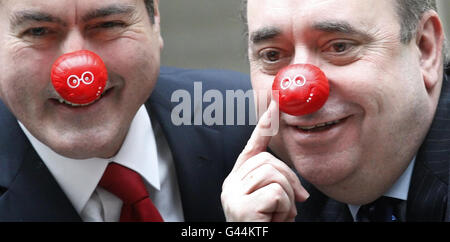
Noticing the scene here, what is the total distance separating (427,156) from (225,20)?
6.65 metres

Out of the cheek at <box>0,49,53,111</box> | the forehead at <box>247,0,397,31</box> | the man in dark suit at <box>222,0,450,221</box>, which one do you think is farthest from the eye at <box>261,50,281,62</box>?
the cheek at <box>0,49,53,111</box>

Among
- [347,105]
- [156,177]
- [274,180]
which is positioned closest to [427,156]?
[347,105]

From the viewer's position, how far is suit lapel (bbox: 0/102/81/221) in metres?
4.31

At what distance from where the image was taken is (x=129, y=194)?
4523 mm

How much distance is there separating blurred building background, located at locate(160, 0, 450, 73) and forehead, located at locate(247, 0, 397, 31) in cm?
619

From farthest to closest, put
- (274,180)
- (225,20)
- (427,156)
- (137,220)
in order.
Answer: (225,20) < (137,220) < (427,156) < (274,180)

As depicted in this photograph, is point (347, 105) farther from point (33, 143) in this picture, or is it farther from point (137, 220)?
point (33, 143)

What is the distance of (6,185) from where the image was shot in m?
4.34

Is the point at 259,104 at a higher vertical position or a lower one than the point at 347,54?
lower

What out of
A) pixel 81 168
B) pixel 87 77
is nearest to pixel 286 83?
pixel 87 77

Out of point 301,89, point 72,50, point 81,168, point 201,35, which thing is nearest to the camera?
point 301,89

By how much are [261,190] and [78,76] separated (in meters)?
1.08

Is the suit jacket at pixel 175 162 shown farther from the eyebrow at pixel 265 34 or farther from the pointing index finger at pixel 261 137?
the eyebrow at pixel 265 34

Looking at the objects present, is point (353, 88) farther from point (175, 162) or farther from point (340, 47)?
point (175, 162)
